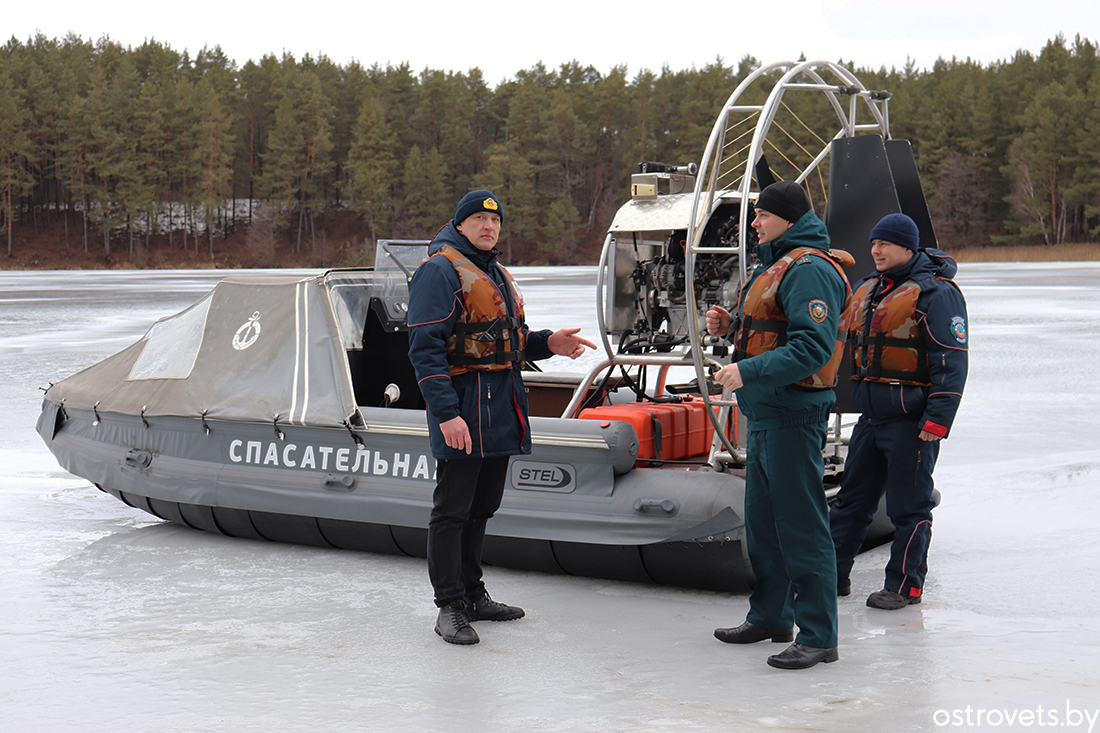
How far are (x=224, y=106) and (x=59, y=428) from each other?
8100 cm

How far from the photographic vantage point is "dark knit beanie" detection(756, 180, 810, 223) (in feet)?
12.2

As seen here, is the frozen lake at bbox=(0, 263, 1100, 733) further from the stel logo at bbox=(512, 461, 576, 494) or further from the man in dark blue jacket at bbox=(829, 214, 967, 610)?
the stel logo at bbox=(512, 461, 576, 494)

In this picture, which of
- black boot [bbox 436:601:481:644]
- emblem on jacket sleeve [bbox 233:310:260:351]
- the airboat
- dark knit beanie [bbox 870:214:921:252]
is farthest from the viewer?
emblem on jacket sleeve [bbox 233:310:260:351]

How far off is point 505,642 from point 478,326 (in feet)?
3.82

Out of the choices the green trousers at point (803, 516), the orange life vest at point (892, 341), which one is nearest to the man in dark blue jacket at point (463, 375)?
the green trousers at point (803, 516)

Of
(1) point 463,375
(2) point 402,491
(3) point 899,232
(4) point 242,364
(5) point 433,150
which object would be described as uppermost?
(5) point 433,150

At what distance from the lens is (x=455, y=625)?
13.2ft

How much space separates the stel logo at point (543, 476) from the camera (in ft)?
15.1

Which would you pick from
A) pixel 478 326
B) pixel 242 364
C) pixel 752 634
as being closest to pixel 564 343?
pixel 478 326

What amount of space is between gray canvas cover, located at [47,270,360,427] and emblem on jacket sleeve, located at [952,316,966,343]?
2.61 m

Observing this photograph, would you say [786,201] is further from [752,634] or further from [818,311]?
[752,634]

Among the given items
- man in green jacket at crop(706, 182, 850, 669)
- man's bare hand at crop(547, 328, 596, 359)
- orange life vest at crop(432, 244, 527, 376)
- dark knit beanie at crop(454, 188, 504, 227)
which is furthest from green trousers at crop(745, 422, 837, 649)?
dark knit beanie at crop(454, 188, 504, 227)

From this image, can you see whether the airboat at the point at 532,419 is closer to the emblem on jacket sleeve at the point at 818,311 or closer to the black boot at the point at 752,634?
the black boot at the point at 752,634

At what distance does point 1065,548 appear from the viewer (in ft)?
17.0
